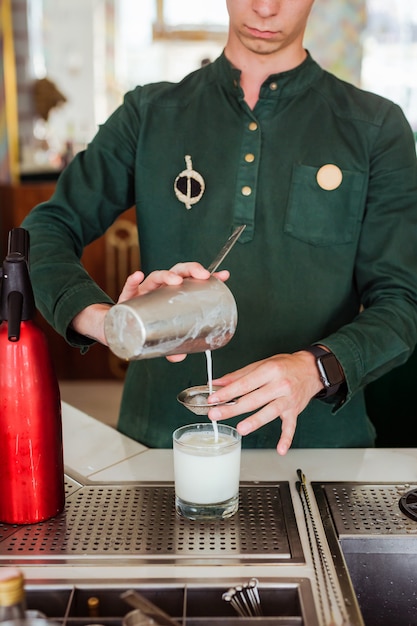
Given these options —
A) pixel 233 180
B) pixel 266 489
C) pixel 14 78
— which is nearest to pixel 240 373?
pixel 266 489

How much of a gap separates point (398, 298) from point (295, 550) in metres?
0.64

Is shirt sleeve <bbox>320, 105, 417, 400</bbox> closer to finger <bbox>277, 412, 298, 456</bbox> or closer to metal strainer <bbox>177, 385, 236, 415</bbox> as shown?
finger <bbox>277, 412, 298, 456</bbox>

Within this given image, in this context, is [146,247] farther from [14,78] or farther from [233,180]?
Answer: [14,78]

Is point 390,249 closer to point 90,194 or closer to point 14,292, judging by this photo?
point 90,194

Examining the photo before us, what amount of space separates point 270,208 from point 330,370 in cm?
48

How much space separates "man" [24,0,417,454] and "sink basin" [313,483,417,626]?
1.47ft

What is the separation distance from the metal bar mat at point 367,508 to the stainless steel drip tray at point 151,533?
0.08m

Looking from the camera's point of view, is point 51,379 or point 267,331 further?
point 267,331

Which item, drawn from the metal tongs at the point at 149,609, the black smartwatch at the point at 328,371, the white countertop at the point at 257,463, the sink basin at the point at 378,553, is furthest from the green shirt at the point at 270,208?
the metal tongs at the point at 149,609

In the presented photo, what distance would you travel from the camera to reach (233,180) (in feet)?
5.48

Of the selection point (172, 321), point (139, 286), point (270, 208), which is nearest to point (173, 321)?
point (172, 321)

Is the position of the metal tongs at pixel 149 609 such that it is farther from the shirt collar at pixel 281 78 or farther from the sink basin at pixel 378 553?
the shirt collar at pixel 281 78

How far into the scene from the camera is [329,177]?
166 cm

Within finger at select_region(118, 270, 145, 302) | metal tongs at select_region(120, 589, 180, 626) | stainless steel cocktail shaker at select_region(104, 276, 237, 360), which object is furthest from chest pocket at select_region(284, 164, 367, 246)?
metal tongs at select_region(120, 589, 180, 626)
